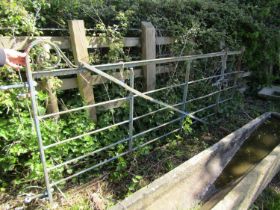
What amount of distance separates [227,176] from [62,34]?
261cm

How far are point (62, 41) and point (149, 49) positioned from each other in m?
1.18

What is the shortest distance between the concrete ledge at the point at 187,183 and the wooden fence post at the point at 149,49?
1306 mm

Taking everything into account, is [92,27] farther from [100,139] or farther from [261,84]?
[261,84]

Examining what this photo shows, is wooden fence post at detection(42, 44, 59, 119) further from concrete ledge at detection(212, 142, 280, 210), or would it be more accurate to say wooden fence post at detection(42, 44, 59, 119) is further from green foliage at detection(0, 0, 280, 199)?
concrete ledge at detection(212, 142, 280, 210)

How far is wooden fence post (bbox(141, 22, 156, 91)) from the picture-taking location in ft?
10.5

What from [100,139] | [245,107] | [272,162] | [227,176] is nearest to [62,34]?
[100,139]

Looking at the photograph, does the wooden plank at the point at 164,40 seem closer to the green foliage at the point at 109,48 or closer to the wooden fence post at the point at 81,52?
the green foliage at the point at 109,48

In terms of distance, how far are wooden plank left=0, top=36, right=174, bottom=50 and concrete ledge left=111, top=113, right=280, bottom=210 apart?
1.67 metres

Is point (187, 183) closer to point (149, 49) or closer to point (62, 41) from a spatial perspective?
point (149, 49)

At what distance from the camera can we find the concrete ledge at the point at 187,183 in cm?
208

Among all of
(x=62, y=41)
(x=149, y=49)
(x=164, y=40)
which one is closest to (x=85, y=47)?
(x=62, y=41)

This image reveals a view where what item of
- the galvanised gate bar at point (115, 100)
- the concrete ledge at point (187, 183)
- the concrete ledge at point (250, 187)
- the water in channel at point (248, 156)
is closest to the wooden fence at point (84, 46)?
the galvanised gate bar at point (115, 100)

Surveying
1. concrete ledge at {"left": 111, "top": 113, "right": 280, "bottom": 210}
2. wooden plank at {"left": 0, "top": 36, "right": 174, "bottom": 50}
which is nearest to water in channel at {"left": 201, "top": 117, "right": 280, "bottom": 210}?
concrete ledge at {"left": 111, "top": 113, "right": 280, "bottom": 210}

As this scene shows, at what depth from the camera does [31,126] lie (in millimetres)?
2387
